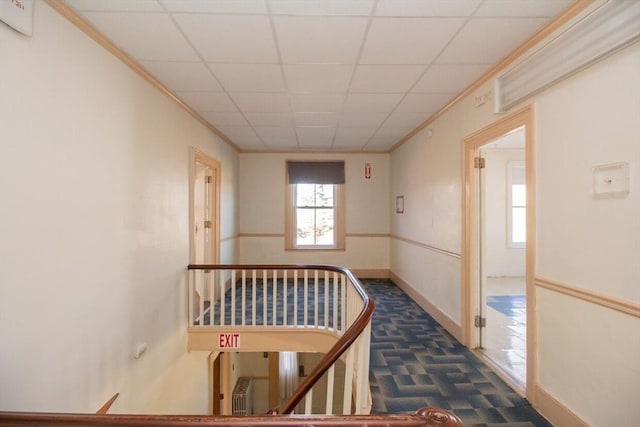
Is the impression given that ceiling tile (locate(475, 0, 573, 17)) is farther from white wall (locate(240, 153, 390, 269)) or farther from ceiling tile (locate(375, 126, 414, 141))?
white wall (locate(240, 153, 390, 269))

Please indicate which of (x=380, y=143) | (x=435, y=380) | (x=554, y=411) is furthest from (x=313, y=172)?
(x=554, y=411)

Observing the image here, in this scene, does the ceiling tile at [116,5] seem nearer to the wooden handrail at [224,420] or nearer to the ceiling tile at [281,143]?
the wooden handrail at [224,420]

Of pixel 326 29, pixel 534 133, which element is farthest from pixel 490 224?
pixel 326 29

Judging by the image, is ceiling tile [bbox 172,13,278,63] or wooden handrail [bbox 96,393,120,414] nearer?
ceiling tile [bbox 172,13,278,63]

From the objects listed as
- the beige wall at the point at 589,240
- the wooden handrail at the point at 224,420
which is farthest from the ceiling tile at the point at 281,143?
the wooden handrail at the point at 224,420

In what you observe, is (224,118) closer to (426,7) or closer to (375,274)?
(426,7)

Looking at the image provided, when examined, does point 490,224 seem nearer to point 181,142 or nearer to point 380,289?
point 380,289

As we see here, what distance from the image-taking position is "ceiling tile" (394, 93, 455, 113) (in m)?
3.41

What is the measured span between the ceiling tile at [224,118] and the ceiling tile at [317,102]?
81 cm

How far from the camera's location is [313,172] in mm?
6465

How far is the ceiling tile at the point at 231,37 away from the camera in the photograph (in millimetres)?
2059

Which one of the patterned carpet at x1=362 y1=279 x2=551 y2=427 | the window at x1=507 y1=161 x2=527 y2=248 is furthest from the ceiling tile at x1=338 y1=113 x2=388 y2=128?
the window at x1=507 y1=161 x2=527 y2=248

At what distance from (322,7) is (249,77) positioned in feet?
3.96

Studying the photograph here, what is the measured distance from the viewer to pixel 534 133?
2.35 meters
